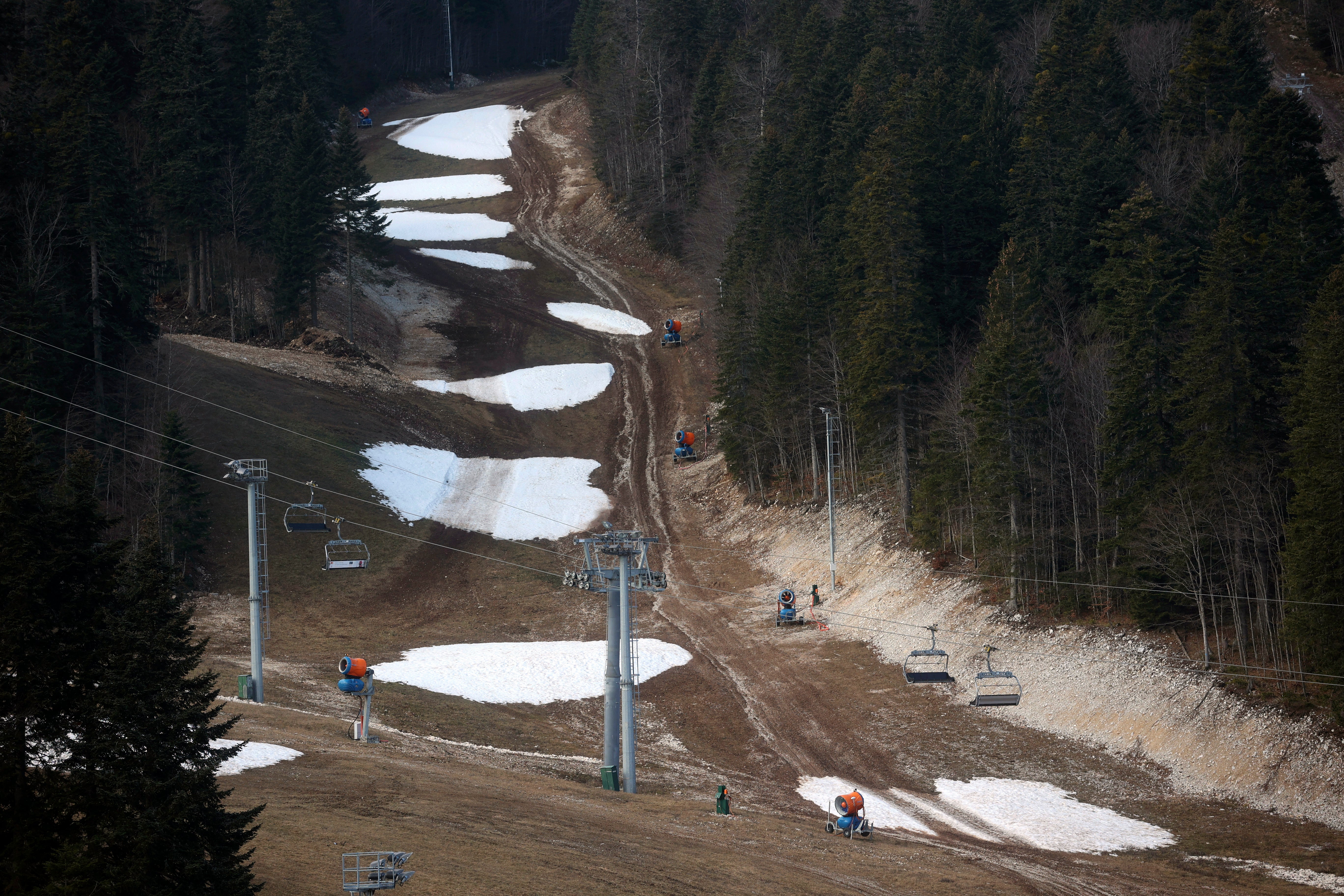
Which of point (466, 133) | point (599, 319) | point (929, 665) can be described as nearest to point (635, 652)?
point (929, 665)

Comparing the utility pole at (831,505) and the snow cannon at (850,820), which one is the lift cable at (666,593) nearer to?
the utility pole at (831,505)

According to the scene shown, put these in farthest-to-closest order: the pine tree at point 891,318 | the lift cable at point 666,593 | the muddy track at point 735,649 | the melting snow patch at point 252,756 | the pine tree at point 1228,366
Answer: the pine tree at point 891,318
the pine tree at point 1228,366
the lift cable at point 666,593
the muddy track at point 735,649
the melting snow patch at point 252,756

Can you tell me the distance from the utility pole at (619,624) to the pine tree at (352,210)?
44950 millimetres

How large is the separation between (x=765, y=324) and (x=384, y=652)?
2642cm

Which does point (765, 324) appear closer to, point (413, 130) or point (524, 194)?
point (524, 194)

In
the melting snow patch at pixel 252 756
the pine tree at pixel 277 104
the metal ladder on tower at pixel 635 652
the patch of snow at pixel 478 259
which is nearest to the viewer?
the melting snow patch at pixel 252 756

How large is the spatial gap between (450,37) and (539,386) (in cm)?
8446

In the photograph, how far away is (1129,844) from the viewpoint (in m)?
29.3

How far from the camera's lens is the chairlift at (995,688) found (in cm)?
3272

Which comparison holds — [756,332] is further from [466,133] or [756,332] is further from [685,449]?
[466,133]

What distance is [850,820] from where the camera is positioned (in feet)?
93.9

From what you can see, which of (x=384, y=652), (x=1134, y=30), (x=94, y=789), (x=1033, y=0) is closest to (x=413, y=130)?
(x=1033, y=0)

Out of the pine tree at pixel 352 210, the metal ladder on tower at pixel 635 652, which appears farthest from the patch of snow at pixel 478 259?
the metal ladder on tower at pixel 635 652

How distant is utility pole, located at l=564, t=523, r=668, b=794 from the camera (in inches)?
1241
